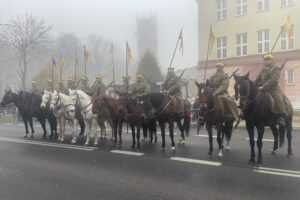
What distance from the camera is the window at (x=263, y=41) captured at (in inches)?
1417

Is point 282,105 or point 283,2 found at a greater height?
point 283,2

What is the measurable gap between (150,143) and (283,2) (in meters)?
26.7

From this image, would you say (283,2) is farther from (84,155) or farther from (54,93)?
(84,155)

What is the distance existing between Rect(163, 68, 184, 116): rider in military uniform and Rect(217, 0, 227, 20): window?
28475 millimetres

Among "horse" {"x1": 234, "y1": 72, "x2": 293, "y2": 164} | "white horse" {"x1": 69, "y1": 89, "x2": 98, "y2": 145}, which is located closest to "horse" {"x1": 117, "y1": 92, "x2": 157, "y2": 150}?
"white horse" {"x1": 69, "y1": 89, "x2": 98, "y2": 145}

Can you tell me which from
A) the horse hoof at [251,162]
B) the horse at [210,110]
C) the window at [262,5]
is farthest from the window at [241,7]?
the horse hoof at [251,162]

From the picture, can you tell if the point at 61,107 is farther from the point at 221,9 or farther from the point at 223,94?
the point at 221,9

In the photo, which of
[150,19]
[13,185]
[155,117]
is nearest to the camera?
[13,185]

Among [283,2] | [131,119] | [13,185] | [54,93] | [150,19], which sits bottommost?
[13,185]

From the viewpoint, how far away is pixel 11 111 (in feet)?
108

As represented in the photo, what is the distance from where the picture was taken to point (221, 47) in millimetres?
39469

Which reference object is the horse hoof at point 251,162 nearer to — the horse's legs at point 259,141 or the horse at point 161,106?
the horse's legs at point 259,141

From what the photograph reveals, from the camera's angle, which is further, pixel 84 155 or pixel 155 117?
pixel 155 117

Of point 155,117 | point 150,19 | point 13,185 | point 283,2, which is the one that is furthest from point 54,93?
point 150,19
